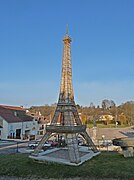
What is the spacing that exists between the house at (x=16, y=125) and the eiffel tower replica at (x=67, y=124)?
102 feet

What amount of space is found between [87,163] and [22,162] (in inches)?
211

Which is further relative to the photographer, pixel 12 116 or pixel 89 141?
pixel 12 116

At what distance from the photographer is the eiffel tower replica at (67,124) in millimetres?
19969

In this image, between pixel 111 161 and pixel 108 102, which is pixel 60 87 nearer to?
pixel 111 161

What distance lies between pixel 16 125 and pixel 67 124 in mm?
36849

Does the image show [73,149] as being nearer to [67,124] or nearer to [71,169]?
[67,124]

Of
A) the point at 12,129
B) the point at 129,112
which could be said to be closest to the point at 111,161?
the point at 12,129

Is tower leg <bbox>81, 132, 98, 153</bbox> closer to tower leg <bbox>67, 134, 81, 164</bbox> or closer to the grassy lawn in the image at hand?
tower leg <bbox>67, 134, 81, 164</bbox>

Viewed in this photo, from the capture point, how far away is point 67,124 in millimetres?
21031

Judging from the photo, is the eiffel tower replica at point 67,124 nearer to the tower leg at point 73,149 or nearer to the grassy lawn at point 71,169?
the tower leg at point 73,149

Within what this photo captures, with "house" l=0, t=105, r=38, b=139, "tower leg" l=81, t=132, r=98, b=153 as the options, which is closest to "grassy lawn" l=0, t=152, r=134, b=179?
"tower leg" l=81, t=132, r=98, b=153

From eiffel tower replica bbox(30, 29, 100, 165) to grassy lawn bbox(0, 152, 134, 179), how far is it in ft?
3.14

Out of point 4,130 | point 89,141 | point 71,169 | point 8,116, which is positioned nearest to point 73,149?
point 71,169

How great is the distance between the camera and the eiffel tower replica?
1997 cm
